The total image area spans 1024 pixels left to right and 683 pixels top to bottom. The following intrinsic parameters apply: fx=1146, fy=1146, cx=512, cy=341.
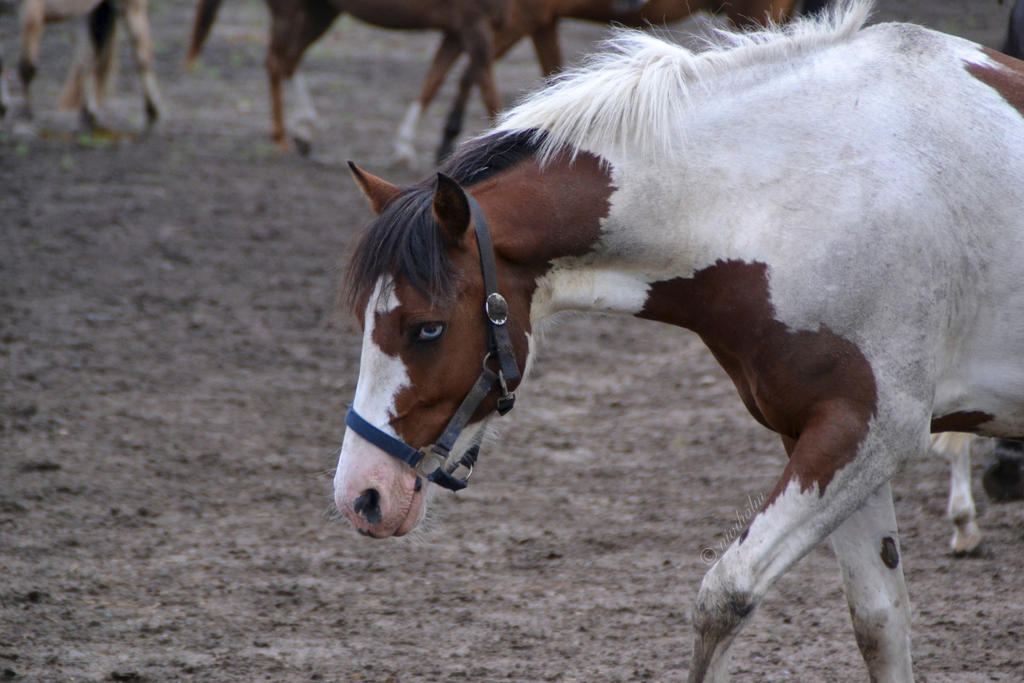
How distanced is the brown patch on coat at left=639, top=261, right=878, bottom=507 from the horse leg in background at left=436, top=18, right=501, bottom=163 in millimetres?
6568

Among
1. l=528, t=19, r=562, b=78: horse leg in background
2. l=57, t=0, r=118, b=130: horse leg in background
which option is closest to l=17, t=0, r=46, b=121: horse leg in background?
l=57, t=0, r=118, b=130: horse leg in background

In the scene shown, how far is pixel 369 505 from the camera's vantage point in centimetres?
242

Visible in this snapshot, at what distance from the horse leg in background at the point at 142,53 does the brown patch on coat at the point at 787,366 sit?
9.05 m

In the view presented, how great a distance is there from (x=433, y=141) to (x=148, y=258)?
397cm

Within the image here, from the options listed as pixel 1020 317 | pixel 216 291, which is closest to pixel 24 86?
pixel 216 291

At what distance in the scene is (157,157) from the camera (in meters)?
9.41

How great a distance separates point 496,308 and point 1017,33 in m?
2.37

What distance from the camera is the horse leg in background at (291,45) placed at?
32.3ft

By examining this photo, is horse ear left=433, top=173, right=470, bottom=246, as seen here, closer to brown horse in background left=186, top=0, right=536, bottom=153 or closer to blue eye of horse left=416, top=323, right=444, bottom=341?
blue eye of horse left=416, top=323, right=444, bottom=341

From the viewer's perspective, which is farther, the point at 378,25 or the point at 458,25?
the point at 378,25

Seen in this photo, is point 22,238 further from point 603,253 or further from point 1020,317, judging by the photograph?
point 1020,317

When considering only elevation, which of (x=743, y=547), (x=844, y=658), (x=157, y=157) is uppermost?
(x=743, y=547)

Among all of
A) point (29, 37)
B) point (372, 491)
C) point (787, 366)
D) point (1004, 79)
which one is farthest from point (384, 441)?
point (29, 37)

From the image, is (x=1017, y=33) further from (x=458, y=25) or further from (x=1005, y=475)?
(x=458, y=25)
